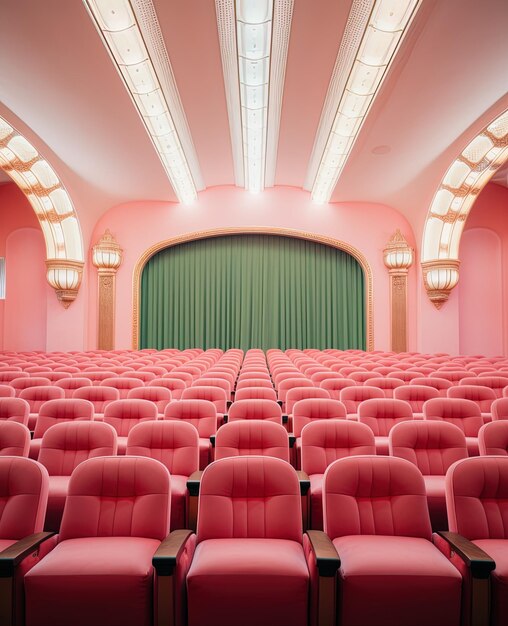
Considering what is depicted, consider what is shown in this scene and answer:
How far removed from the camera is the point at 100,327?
13.8 meters

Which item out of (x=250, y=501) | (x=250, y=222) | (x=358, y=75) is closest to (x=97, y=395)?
(x=250, y=501)

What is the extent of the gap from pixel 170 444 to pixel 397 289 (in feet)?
37.3

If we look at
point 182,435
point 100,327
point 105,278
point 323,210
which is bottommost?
point 182,435

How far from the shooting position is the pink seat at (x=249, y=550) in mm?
1954

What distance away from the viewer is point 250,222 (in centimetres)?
1420

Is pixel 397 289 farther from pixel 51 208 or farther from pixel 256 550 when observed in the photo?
pixel 256 550

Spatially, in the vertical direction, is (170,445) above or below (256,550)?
above

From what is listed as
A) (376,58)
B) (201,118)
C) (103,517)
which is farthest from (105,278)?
(103,517)

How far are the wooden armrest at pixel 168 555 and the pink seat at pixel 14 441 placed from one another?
5.49 ft

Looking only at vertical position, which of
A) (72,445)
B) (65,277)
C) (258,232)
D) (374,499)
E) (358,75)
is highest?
(358,75)

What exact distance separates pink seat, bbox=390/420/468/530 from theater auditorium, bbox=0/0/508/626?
0.02m

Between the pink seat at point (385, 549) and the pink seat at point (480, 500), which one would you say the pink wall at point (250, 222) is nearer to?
the pink seat at point (480, 500)

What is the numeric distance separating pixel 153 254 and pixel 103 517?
498 inches

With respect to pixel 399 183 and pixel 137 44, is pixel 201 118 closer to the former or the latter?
pixel 137 44
